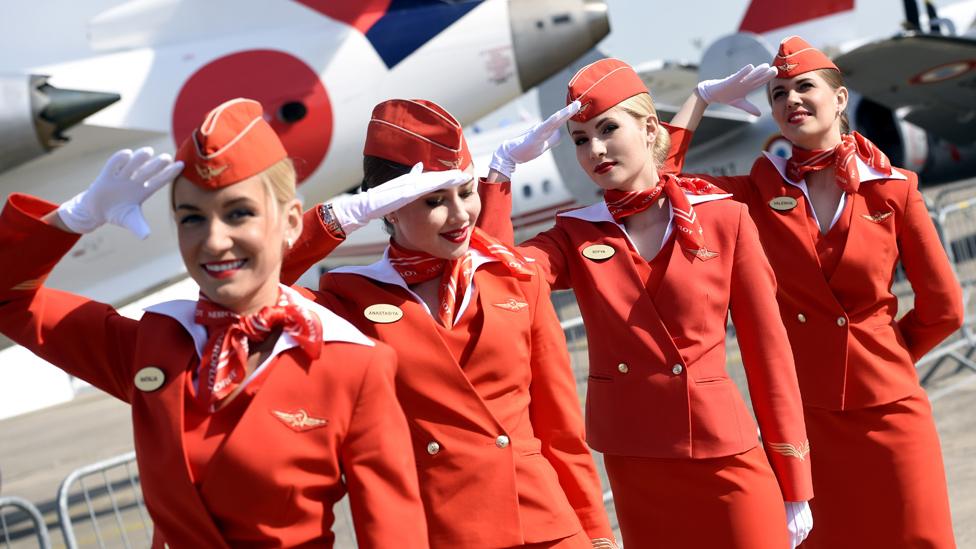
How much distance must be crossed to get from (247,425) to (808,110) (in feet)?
7.46

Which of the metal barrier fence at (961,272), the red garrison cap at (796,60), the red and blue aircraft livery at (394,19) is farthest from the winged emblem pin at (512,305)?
the red and blue aircraft livery at (394,19)

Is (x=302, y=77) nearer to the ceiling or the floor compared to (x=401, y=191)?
nearer to the floor

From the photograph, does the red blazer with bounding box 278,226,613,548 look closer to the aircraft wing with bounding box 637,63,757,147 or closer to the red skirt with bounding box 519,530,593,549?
the red skirt with bounding box 519,530,593,549

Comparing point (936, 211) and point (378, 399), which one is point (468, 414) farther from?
point (936, 211)

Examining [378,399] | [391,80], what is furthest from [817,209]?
[391,80]

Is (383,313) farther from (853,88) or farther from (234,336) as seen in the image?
(853,88)

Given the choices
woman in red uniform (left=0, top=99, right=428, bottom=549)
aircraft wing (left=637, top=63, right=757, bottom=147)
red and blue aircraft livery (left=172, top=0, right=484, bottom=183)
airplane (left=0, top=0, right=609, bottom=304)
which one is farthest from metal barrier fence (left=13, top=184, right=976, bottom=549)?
aircraft wing (left=637, top=63, right=757, bottom=147)

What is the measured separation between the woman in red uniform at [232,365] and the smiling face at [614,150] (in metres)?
1.11

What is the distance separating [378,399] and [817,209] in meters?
2.05

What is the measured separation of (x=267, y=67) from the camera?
820 cm

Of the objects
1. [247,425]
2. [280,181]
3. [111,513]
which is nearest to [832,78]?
[280,181]

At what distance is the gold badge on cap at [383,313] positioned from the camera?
101 inches

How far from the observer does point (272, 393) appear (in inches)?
80.9

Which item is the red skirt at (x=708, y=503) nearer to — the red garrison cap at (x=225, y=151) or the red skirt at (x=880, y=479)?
the red skirt at (x=880, y=479)
